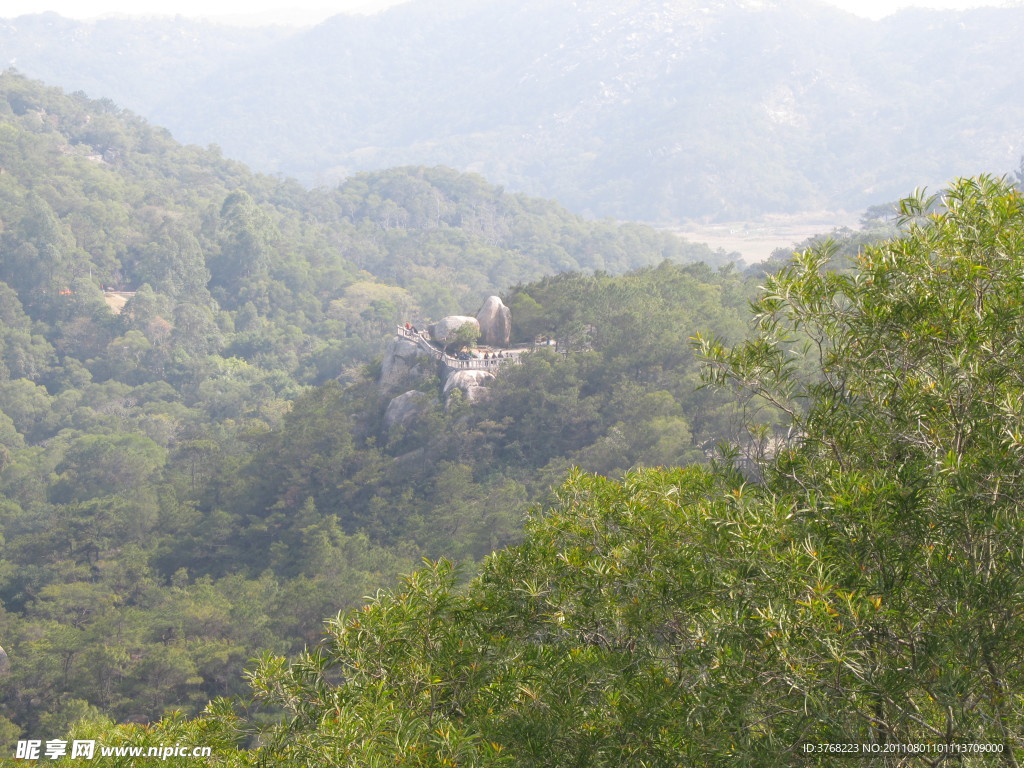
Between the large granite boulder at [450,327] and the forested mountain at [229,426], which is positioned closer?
the forested mountain at [229,426]

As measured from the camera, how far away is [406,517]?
29172mm

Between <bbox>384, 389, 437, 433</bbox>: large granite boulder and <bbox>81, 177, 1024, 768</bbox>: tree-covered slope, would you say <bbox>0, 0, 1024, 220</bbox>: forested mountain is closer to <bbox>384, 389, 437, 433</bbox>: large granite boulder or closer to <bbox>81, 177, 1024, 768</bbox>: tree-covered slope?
<bbox>384, 389, 437, 433</bbox>: large granite boulder

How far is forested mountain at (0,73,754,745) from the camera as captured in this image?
78.7 feet

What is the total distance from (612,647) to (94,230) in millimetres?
69716

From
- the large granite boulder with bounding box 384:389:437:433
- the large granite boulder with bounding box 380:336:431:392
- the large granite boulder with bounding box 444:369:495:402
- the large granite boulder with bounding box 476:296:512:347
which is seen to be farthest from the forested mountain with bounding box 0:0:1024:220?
the large granite boulder with bounding box 384:389:437:433

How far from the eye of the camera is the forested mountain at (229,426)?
2400 cm

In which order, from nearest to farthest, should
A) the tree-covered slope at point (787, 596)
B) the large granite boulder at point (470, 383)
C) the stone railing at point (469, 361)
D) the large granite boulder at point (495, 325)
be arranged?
1. the tree-covered slope at point (787, 596)
2. the large granite boulder at point (470, 383)
3. the stone railing at point (469, 361)
4. the large granite boulder at point (495, 325)

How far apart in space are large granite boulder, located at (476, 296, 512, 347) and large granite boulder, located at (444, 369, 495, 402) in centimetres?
173

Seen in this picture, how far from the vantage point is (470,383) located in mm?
31406

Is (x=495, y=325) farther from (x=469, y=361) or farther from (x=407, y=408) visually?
(x=407, y=408)

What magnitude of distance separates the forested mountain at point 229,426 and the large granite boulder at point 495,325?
1.41 meters

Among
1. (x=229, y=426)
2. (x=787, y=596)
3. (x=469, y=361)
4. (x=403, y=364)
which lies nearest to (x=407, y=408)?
(x=403, y=364)

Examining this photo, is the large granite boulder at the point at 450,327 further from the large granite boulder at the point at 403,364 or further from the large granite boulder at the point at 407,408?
the large granite boulder at the point at 407,408

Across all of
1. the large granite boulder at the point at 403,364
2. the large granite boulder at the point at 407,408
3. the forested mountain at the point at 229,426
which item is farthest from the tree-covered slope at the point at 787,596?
the large granite boulder at the point at 403,364
